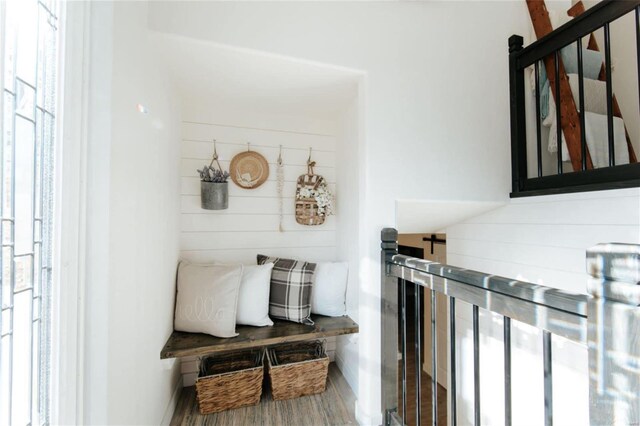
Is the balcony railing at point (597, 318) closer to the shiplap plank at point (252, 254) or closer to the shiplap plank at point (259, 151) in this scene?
the shiplap plank at point (252, 254)

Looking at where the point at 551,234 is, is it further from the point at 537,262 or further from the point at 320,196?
the point at 320,196

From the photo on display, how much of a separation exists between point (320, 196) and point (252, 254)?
2.28 feet

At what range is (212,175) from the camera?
1.89 metres

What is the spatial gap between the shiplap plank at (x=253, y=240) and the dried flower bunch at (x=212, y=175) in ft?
1.35

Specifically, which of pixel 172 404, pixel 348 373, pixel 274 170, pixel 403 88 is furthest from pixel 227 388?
pixel 403 88

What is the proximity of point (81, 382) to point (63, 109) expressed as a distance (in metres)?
0.89

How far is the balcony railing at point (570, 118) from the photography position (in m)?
1.27

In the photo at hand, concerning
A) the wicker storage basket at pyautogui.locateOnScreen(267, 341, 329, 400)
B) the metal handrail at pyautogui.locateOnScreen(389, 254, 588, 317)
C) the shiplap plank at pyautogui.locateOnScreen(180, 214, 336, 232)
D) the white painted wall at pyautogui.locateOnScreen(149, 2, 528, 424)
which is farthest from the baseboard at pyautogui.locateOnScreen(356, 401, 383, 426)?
the shiplap plank at pyautogui.locateOnScreen(180, 214, 336, 232)

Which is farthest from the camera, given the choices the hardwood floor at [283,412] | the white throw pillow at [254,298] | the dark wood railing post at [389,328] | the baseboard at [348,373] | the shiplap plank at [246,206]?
the shiplap plank at [246,206]

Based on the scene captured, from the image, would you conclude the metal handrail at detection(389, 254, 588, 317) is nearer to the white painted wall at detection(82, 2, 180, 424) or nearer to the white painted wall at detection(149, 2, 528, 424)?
the white painted wall at detection(149, 2, 528, 424)

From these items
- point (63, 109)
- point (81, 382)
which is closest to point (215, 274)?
point (81, 382)

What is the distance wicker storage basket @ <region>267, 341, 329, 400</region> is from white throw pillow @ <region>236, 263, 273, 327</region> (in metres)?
0.34

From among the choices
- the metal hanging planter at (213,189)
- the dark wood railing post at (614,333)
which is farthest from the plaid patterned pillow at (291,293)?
the dark wood railing post at (614,333)

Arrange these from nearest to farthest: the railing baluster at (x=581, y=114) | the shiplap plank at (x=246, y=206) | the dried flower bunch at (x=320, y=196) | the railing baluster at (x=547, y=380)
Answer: the railing baluster at (x=547, y=380)
the railing baluster at (x=581, y=114)
the shiplap plank at (x=246, y=206)
the dried flower bunch at (x=320, y=196)
